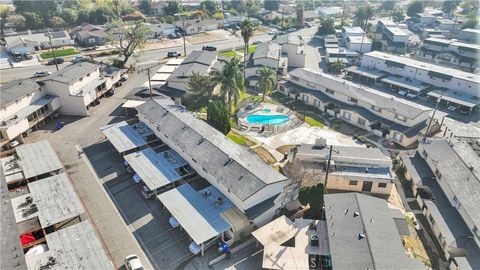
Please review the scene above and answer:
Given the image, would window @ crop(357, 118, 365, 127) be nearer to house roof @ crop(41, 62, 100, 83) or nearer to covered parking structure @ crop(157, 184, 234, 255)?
covered parking structure @ crop(157, 184, 234, 255)

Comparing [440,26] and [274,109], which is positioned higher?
[440,26]

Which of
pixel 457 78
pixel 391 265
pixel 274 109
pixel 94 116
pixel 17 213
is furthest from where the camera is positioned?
pixel 457 78

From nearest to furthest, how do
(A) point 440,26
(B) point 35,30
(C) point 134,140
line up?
1. (C) point 134,140
2. (B) point 35,30
3. (A) point 440,26

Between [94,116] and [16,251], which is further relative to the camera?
[94,116]

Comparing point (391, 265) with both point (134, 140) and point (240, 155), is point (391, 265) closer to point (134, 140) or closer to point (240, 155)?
point (240, 155)

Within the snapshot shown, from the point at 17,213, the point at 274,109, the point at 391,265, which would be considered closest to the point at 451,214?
the point at 391,265

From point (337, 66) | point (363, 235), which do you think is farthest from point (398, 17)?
point (363, 235)
